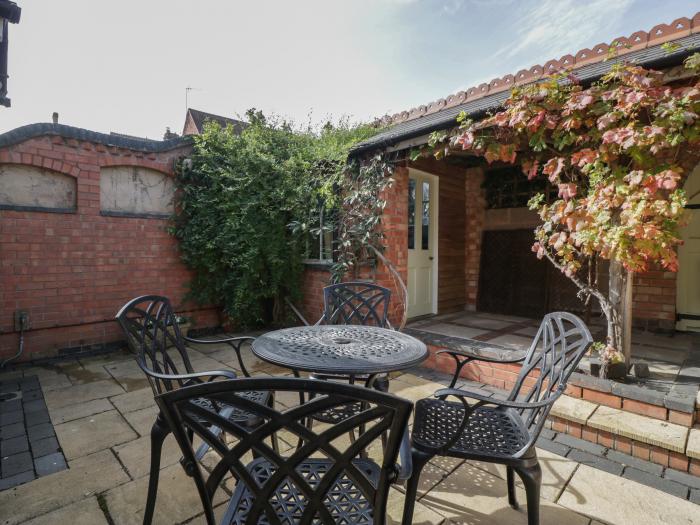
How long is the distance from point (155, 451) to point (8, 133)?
4.02 metres

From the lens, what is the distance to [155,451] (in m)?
1.42

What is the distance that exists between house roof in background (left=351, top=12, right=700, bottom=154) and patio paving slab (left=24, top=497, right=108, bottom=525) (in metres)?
3.57

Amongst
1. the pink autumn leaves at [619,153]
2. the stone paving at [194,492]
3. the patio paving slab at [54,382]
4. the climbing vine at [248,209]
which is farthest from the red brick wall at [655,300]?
the patio paving slab at [54,382]

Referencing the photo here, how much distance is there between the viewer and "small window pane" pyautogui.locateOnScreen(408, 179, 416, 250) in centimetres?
504

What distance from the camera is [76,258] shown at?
4.09 m

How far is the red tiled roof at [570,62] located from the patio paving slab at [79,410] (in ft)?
15.8

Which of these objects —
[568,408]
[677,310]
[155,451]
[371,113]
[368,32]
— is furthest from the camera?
[371,113]

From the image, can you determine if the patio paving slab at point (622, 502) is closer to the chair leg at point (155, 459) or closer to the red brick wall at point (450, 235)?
the chair leg at point (155, 459)

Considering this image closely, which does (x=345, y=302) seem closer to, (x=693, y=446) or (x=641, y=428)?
(x=641, y=428)

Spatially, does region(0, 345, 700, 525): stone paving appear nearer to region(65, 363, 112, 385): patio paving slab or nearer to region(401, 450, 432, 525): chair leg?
region(401, 450, 432, 525): chair leg

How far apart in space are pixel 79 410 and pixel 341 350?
2.31m

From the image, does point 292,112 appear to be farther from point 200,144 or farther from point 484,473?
point 484,473

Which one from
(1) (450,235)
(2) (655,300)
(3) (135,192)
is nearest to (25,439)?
(3) (135,192)

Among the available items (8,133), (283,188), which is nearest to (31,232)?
(8,133)
